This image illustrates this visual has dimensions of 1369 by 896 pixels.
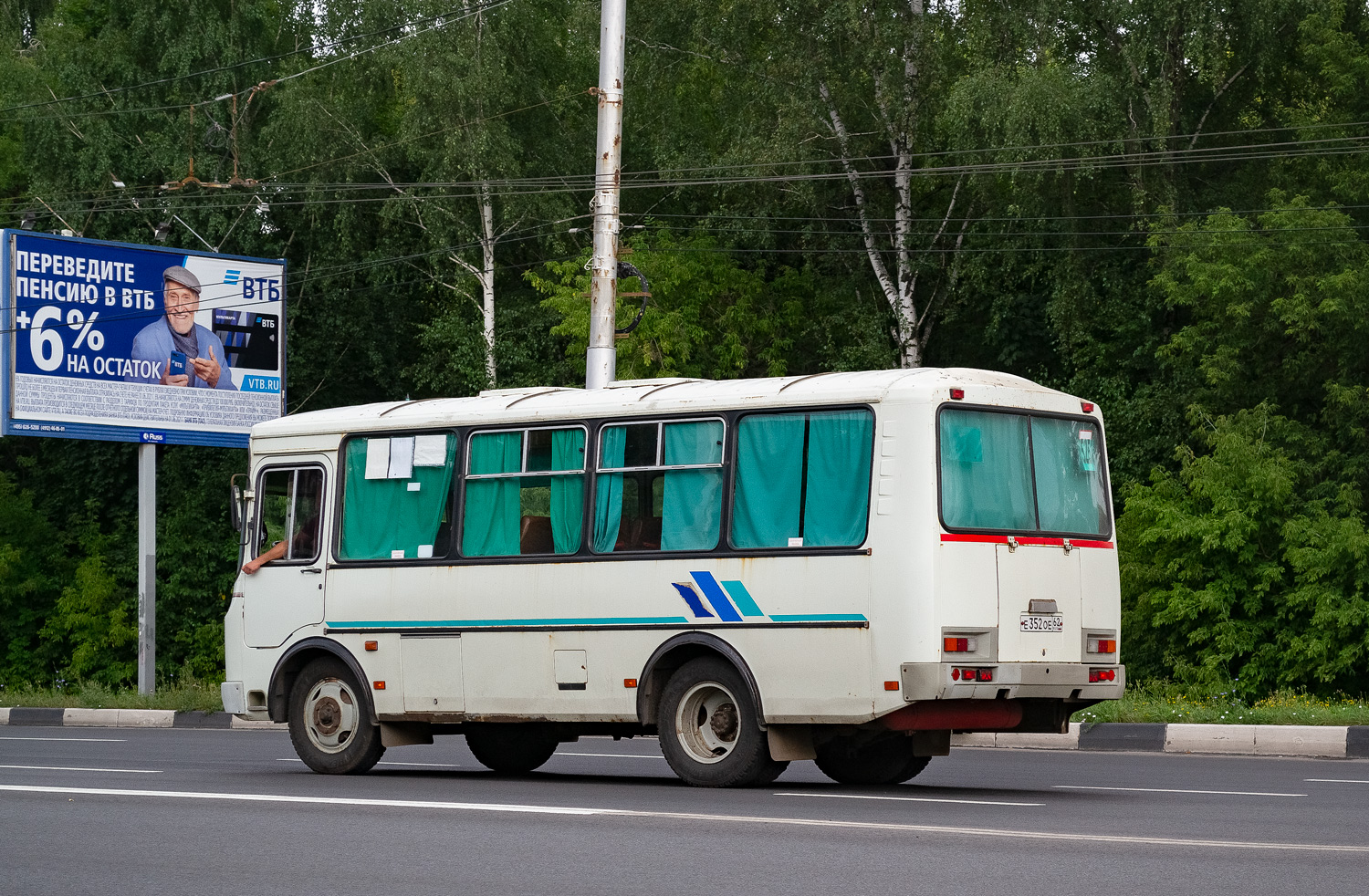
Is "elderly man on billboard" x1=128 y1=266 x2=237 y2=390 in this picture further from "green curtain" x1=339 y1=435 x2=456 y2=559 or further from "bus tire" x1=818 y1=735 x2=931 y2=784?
"bus tire" x1=818 y1=735 x2=931 y2=784

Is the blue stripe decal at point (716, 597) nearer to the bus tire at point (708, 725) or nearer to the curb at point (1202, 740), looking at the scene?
the bus tire at point (708, 725)

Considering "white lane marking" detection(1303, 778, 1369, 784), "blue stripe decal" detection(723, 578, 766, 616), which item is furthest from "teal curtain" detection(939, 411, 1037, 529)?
"white lane marking" detection(1303, 778, 1369, 784)

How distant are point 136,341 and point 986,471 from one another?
21.0 m

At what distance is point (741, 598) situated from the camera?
12516 mm

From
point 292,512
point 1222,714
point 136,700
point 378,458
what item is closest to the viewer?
point 378,458

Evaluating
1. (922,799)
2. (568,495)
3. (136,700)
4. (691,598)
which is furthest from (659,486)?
(136,700)

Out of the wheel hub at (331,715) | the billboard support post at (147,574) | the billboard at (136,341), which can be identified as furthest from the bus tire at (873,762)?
the billboard at (136,341)

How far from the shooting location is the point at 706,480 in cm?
1291

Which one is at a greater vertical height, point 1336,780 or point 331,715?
point 331,715

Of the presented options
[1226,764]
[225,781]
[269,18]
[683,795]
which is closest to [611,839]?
[683,795]

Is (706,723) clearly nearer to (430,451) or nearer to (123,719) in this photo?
(430,451)

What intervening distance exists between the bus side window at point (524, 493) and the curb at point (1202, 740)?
645 cm

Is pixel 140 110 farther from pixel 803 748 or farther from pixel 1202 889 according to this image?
pixel 1202 889

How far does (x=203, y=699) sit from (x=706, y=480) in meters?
14.5
